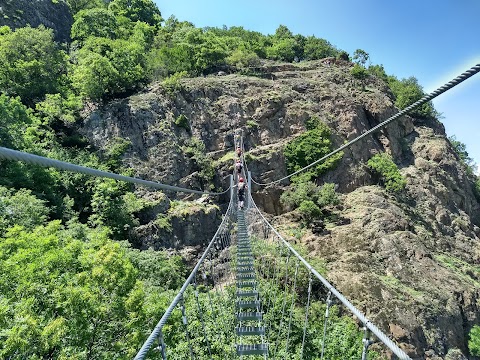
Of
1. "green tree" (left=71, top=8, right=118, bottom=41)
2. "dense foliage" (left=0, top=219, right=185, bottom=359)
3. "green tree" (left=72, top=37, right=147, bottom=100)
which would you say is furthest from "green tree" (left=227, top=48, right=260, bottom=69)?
"dense foliage" (left=0, top=219, right=185, bottom=359)

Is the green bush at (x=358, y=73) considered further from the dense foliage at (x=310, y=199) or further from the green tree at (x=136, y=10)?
the green tree at (x=136, y=10)

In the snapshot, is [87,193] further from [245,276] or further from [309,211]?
[245,276]

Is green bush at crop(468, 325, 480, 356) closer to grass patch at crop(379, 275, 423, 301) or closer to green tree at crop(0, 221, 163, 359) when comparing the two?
grass patch at crop(379, 275, 423, 301)

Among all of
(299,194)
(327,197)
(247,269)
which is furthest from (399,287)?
(247,269)

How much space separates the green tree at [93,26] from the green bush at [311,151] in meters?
19.2

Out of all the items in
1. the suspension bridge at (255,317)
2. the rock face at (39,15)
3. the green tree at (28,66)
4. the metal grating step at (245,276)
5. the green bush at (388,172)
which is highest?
the rock face at (39,15)

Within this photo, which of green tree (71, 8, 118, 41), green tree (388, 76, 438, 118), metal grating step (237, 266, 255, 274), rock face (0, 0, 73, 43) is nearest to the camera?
metal grating step (237, 266, 255, 274)

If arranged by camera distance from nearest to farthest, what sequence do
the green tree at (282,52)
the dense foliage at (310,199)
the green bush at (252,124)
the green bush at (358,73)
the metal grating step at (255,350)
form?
the metal grating step at (255,350) → the dense foliage at (310,199) → the green bush at (252,124) → the green bush at (358,73) → the green tree at (282,52)

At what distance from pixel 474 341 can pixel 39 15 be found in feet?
119

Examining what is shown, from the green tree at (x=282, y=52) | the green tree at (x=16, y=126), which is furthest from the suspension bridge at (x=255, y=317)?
the green tree at (x=282, y=52)

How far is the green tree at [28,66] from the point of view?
1980 cm

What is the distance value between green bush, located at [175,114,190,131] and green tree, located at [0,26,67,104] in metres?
Answer: 8.51

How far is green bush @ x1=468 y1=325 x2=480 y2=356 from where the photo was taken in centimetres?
1212

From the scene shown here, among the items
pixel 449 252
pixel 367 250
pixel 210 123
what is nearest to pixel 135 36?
pixel 210 123
